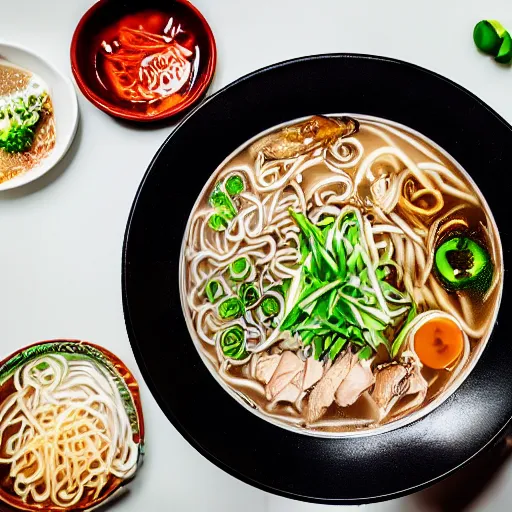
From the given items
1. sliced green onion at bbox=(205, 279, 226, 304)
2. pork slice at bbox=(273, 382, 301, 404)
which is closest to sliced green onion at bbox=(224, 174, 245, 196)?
sliced green onion at bbox=(205, 279, 226, 304)

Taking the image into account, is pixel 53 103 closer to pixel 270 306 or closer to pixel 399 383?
pixel 270 306

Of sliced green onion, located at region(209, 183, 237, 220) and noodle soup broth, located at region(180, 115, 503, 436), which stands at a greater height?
sliced green onion, located at region(209, 183, 237, 220)

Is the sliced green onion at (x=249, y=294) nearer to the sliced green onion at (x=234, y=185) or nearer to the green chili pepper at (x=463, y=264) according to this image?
the sliced green onion at (x=234, y=185)

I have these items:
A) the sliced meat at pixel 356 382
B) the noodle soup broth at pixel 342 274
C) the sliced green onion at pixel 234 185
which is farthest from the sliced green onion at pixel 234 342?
the sliced green onion at pixel 234 185

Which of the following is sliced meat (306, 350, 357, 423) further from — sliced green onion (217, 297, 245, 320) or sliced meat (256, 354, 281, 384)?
sliced green onion (217, 297, 245, 320)

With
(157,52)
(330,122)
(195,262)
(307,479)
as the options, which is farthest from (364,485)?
(157,52)

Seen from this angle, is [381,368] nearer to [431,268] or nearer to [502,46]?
[431,268]
